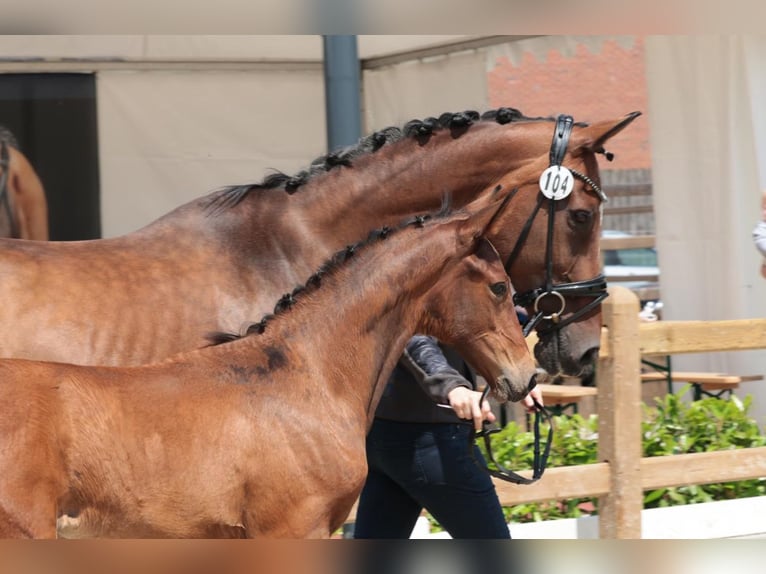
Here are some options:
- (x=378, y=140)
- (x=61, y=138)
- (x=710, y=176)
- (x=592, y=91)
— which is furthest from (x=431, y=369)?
(x=592, y=91)

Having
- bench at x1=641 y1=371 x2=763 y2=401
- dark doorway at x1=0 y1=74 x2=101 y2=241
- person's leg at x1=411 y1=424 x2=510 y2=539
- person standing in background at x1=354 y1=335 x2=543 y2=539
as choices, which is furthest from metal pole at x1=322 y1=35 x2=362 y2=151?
bench at x1=641 y1=371 x2=763 y2=401

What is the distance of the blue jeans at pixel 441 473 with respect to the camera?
3.10 meters

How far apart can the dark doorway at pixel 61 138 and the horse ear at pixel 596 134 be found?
421 centimetres

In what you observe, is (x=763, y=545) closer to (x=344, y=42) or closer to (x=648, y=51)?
(x=344, y=42)

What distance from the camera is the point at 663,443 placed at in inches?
215

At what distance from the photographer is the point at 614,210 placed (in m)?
12.8

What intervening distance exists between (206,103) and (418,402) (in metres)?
4.25

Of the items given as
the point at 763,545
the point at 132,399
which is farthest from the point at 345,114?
the point at 763,545

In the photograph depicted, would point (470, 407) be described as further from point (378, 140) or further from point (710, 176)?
point (710, 176)

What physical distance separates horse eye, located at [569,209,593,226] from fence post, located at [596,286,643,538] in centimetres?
113

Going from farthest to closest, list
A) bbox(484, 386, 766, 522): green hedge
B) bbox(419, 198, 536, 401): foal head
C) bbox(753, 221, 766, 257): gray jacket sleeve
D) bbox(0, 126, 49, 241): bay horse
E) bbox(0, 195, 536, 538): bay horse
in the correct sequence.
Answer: bbox(0, 126, 49, 241): bay horse < bbox(753, 221, 766, 257): gray jacket sleeve < bbox(484, 386, 766, 522): green hedge < bbox(419, 198, 536, 401): foal head < bbox(0, 195, 536, 538): bay horse

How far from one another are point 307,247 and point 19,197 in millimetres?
3259

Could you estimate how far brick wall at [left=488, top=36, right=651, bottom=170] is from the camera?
2108 centimetres

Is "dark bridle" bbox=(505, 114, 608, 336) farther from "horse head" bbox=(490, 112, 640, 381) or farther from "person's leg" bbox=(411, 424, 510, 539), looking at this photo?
"person's leg" bbox=(411, 424, 510, 539)
